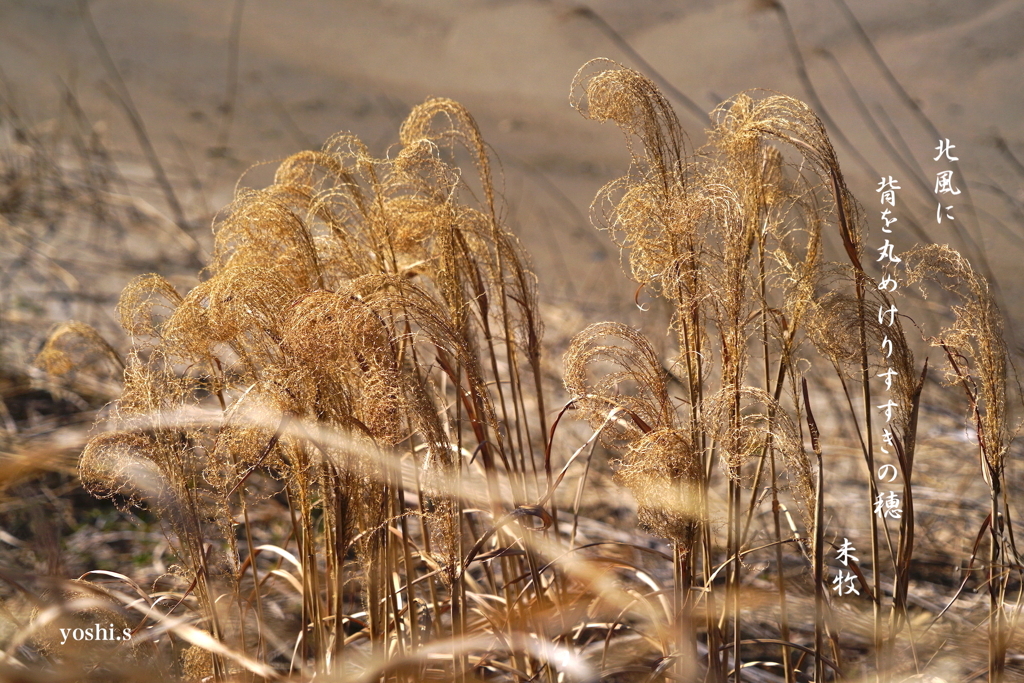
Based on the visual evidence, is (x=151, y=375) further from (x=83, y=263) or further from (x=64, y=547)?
(x=83, y=263)

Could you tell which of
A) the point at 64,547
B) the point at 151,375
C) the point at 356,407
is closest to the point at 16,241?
the point at 64,547

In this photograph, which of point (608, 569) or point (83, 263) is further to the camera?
point (83, 263)

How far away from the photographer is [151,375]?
3.84ft

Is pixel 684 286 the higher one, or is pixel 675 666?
pixel 684 286

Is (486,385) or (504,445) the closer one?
(486,385)

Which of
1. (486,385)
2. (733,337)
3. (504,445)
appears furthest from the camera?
(504,445)

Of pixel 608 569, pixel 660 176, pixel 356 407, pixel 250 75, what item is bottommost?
pixel 608 569

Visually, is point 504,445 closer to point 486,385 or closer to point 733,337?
point 486,385

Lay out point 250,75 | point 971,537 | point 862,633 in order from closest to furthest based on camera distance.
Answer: point 862,633 → point 971,537 → point 250,75

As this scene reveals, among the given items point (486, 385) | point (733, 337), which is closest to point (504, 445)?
point (486, 385)

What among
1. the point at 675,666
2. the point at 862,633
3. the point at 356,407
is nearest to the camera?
the point at 356,407

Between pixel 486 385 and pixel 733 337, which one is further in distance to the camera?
pixel 486 385

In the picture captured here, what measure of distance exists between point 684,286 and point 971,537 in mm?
1683

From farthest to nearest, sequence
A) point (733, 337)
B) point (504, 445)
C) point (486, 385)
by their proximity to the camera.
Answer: point (504, 445), point (486, 385), point (733, 337)
